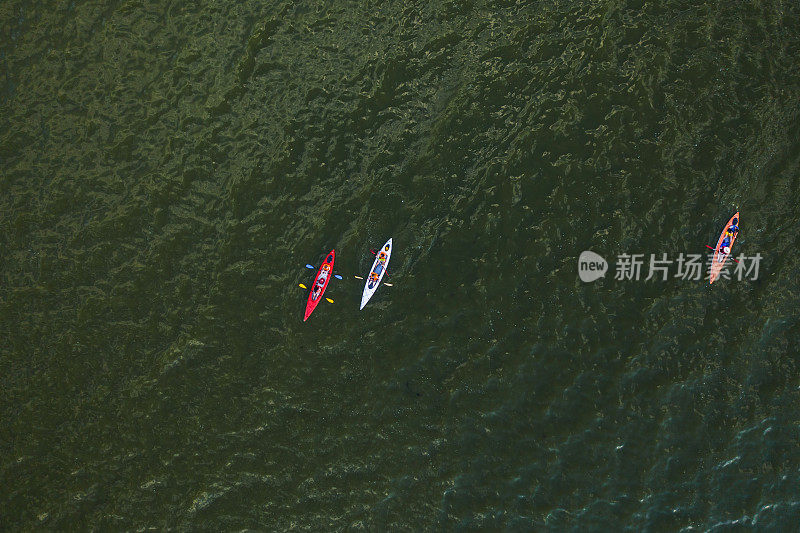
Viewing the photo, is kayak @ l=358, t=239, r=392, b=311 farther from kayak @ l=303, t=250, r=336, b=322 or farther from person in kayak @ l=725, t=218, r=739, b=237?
person in kayak @ l=725, t=218, r=739, b=237

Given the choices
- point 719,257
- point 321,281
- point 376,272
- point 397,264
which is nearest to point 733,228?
point 719,257

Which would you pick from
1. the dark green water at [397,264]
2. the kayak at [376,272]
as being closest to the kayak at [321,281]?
the dark green water at [397,264]

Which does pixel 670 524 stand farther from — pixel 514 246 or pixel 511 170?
pixel 511 170

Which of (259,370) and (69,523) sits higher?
(259,370)

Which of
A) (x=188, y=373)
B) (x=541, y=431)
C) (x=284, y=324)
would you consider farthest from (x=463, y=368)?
(x=188, y=373)

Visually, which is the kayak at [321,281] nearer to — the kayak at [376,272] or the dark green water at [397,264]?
the dark green water at [397,264]

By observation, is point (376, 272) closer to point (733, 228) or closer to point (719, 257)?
point (719, 257)
